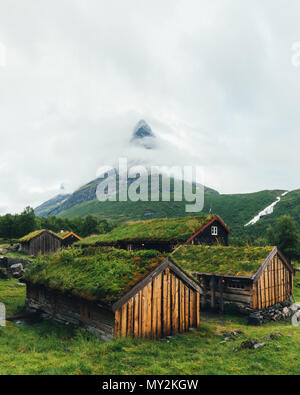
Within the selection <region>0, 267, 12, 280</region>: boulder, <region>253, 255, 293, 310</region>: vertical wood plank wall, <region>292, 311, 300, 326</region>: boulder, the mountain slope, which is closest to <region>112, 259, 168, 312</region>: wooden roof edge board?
<region>253, 255, 293, 310</region>: vertical wood plank wall

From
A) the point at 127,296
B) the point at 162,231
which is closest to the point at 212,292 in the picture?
the point at 127,296

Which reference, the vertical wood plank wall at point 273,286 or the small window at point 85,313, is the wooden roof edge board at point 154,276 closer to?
the small window at point 85,313

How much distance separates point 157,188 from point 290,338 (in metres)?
173

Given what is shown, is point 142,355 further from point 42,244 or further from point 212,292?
point 42,244

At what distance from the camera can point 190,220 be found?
36.1 m

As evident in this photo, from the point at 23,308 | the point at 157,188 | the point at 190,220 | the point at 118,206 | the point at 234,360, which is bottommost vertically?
the point at 23,308

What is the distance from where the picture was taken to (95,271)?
16344mm

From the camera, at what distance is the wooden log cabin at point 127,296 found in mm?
13219

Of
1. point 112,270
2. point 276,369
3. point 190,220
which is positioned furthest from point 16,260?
point 276,369

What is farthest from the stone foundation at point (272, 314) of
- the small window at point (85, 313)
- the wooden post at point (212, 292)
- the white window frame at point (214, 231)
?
the white window frame at point (214, 231)
